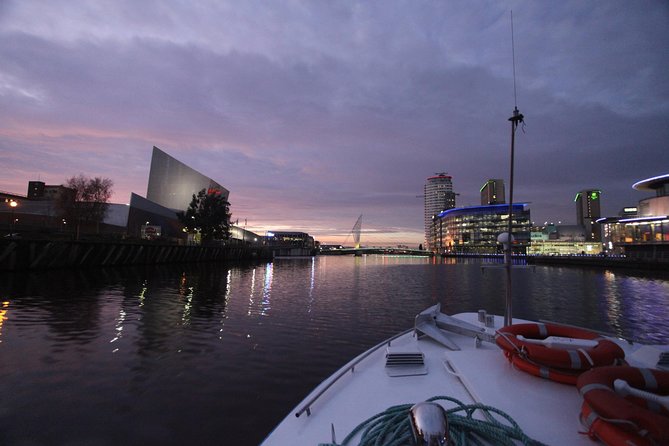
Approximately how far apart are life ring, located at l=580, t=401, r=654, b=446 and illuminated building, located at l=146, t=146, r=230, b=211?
115050mm

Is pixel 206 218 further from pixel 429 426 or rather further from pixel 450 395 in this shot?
pixel 429 426

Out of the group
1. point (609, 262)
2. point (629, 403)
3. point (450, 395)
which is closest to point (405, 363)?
point (450, 395)

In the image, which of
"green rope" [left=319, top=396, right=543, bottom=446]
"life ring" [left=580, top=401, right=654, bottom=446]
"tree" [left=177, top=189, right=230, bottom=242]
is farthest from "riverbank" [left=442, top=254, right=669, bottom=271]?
"tree" [left=177, top=189, right=230, bottom=242]

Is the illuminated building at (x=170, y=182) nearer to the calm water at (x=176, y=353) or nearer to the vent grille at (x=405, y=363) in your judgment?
the calm water at (x=176, y=353)

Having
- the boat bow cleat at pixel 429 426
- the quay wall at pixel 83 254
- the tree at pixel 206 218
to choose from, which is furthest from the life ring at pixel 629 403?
the tree at pixel 206 218

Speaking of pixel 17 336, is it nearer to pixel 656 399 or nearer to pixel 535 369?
pixel 535 369

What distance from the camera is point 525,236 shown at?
7377 inches

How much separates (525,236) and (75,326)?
210 metres

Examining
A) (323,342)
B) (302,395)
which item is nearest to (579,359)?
(302,395)

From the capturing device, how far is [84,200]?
68500mm

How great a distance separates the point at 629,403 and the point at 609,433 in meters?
0.31

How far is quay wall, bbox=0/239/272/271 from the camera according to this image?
1481 inches

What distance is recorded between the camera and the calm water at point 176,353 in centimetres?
694

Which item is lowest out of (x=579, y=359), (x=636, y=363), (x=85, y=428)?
(x=85, y=428)
